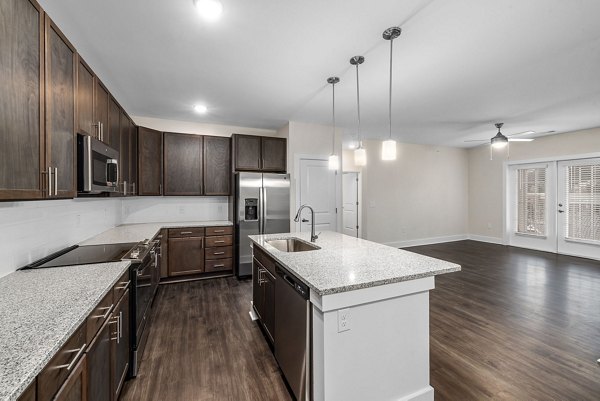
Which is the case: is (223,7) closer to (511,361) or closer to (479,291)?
(511,361)

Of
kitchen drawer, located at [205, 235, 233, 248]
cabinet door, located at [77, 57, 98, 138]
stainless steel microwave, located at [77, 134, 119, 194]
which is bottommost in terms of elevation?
kitchen drawer, located at [205, 235, 233, 248]

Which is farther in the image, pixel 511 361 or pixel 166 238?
pixel 166 238

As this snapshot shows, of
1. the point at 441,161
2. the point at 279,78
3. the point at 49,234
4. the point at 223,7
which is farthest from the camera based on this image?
the point at 441,161

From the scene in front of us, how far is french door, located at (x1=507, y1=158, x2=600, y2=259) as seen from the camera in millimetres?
5262

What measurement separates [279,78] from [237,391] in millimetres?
2947

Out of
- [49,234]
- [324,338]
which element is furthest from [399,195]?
[49,234]

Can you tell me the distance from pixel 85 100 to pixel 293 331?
2211mm

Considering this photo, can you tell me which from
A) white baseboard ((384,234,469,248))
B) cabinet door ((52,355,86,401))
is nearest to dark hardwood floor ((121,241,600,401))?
cabinet door ((52,355,86,401))

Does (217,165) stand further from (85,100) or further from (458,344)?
(458,344)

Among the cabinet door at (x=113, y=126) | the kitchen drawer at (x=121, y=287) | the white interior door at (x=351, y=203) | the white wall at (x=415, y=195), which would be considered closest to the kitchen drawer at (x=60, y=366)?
the kitchen drawer at (x=121, y=287)

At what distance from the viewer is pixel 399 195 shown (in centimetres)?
663

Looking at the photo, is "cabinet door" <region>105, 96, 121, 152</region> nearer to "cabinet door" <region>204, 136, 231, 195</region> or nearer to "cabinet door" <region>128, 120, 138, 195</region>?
"cabinet door" <region>128, 120, 138, 195</region>

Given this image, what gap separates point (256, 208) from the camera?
14.1ft

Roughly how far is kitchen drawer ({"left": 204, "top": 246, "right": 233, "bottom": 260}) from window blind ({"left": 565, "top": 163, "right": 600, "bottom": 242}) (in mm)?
7109
